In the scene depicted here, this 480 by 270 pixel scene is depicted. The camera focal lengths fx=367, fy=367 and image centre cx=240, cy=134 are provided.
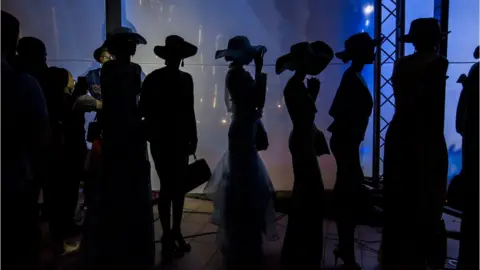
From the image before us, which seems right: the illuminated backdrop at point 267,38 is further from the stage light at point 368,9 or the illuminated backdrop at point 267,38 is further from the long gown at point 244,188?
the long gown at point 244,188

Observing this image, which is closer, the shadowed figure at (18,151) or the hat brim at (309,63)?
the shadowed figure at (18,151)

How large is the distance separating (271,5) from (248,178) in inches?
123

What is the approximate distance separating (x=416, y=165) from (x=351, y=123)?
0.60 metres

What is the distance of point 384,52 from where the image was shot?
4.65m

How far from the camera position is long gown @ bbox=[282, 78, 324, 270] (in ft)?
8.73

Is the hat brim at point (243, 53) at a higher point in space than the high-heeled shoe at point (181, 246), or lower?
higher

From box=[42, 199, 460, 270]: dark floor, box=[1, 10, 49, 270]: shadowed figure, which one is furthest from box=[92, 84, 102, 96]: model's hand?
box=[1, 10, 49, 270]: shadowed figure

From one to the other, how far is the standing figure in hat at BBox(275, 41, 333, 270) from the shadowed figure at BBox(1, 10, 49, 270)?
1663 millimetres

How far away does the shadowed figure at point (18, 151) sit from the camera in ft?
5.62

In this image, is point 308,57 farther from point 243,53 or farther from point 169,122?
point 169,122

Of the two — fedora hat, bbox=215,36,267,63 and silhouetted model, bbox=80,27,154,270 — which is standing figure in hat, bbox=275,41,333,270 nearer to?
fedora hat, bbox=215,36,267,63

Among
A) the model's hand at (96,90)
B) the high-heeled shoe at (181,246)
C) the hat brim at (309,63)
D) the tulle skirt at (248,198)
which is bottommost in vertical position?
the high-heeled shoe at (181,246)

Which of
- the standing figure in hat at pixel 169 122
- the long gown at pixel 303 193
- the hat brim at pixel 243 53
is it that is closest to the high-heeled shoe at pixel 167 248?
the standing figure in hat at pixel 169 122

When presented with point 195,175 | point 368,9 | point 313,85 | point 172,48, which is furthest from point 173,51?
point 368,9
